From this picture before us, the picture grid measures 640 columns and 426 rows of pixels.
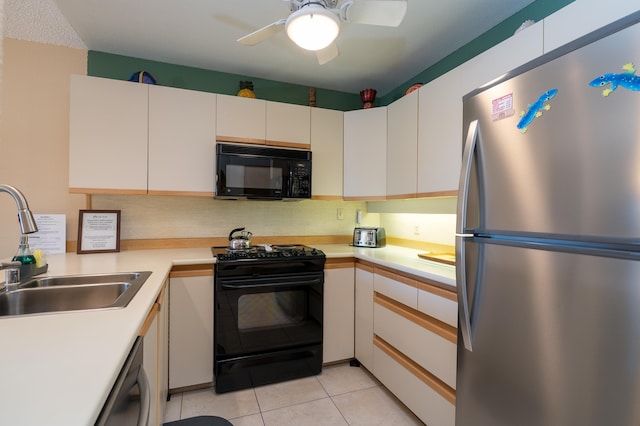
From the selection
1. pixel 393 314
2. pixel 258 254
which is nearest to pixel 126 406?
pixel 258 254

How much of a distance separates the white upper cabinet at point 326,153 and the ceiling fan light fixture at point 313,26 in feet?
3.52

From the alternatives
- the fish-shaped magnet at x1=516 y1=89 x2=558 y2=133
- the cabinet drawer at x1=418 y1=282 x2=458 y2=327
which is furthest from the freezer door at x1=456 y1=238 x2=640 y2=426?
the fish-shaped magnet at x1=516 y1=89 x2=558 y2=133

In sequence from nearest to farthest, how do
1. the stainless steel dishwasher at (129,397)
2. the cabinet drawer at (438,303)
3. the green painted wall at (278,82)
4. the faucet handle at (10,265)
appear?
the stainless steel dishwasher at (129,397), the faucet handle at (10,265), the cabinet drawer at (438,303), the green painted wall at (278,82)

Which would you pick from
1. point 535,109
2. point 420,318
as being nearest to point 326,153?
point 420,318

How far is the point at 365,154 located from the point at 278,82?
1.06 meters

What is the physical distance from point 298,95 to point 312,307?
1.92 m

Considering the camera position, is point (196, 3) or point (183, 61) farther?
point (183, 61)

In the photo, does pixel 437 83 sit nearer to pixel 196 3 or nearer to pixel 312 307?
pixel 196 3

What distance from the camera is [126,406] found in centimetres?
78

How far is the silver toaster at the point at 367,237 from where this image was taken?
2689mm

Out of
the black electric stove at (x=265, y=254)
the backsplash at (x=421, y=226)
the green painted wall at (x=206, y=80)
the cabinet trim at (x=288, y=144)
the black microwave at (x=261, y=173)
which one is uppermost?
the green painted wall at (x=206, y=80)

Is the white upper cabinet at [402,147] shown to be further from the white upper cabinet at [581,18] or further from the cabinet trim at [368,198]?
the white upper cabinet at [581,18]

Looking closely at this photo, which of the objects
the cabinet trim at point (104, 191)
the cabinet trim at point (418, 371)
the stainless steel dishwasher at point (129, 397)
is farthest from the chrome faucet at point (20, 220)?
the cabinet trim at point (418, 371)

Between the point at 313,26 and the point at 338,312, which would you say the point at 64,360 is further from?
the point at 338,312
